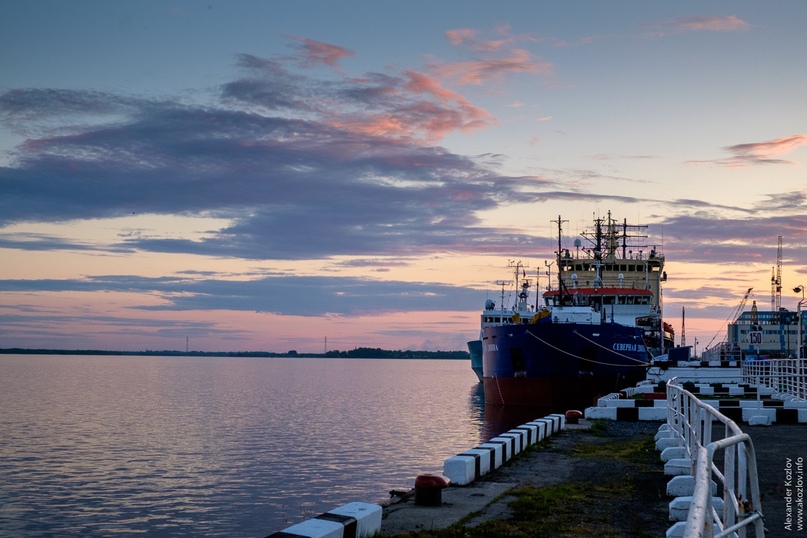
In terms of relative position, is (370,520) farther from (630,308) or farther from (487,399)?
(630,308)

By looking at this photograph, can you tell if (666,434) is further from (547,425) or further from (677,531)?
(677,531)

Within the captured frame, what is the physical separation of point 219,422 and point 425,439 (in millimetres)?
14075

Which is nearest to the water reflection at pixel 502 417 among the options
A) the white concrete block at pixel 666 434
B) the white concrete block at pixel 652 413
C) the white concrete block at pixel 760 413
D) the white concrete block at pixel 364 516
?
the white concrete block at pixel 652 413

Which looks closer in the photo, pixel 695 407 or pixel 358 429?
pixel 695 407

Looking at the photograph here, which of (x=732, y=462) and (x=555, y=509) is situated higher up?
(x=732, y=462)

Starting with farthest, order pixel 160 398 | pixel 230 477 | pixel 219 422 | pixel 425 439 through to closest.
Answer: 1. pixel 160 398
2. pixel 219 422
3. pixel 425 439
4. pixel 230 477

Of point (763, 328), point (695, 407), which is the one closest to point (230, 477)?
point (695, 407)

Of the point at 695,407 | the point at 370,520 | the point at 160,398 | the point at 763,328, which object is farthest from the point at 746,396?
the point at 763,328

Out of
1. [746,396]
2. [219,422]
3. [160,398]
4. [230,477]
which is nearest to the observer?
[230,477]

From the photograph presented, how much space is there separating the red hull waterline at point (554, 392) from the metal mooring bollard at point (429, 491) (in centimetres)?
3461

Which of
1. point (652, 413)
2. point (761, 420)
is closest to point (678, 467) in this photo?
point (761, 420)

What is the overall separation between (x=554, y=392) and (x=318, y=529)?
3896 centimetres

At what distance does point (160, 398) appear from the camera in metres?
68.0

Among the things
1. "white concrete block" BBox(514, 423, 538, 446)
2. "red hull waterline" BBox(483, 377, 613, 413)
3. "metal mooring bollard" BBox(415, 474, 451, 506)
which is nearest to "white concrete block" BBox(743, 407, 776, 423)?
"white concrete block" BBox(514, 423, 538, 446)
